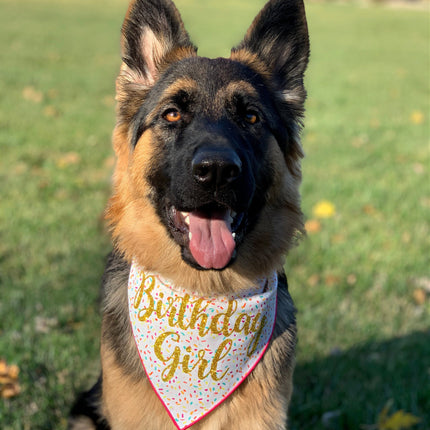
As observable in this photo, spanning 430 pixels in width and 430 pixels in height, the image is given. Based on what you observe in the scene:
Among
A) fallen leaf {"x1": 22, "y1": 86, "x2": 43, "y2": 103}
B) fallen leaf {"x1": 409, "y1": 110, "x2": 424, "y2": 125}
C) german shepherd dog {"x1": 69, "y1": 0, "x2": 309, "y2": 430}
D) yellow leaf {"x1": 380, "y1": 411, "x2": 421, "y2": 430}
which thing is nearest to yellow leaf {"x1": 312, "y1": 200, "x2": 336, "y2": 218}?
german shepherd dog {"x1": 69, "y1": 0, "x2": 309, "y2": 430}

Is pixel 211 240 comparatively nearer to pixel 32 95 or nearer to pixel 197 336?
pixel 197 336

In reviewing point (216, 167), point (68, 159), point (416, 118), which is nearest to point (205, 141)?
point (216, 167)

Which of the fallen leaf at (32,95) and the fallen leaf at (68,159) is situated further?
the fallen leaf at (32,95)

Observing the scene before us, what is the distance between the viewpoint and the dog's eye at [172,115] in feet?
10.4

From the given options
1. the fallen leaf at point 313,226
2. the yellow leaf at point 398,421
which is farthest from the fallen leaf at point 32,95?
the yellow leaf at point 398,421

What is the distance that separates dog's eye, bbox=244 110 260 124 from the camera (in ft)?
10.6

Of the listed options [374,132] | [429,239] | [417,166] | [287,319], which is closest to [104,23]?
[374,132]

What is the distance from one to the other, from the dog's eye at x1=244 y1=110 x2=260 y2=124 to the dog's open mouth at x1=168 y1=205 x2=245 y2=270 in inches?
26.2

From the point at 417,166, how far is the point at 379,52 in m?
16.7

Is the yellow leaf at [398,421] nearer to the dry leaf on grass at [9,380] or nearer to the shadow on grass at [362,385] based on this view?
the shadow on grass at [362,385]

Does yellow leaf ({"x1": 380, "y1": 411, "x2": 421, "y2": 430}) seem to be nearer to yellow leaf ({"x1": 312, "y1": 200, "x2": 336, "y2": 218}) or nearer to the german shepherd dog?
the german shepherd dog

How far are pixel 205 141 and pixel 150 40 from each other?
111cm

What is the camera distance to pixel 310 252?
220 inches

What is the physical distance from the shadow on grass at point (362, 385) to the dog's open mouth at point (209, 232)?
159 centimetres
